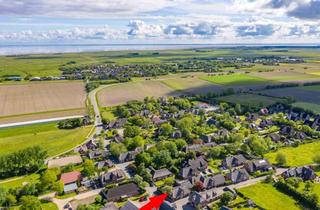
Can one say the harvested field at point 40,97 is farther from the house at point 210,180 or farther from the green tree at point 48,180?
the house at point 210,180

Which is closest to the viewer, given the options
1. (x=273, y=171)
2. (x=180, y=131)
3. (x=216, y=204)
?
Result: (x=216, y=204)

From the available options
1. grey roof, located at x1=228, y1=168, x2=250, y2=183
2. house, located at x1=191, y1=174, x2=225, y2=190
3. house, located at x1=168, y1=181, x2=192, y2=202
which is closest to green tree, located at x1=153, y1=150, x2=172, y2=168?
house, located at x1=191, y1=174, x2=225, y2=190

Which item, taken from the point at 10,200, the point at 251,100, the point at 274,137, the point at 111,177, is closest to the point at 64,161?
the point at 111,177

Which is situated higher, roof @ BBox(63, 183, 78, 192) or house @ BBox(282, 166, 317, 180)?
house @ BBox(282, 166, 317, 180)

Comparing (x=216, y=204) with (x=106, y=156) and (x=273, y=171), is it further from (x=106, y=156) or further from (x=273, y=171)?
(x=106, y=156)

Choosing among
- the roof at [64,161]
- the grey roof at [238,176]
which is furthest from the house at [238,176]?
the roof at [64,161]

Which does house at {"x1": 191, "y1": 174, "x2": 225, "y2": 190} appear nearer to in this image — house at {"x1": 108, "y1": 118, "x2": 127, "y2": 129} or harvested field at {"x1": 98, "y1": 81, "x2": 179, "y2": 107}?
house at {"x1": 108, "y1": 118, "x2": 127, "y2": 129}

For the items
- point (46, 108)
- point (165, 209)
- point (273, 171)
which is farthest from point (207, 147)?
point (46, 108)
